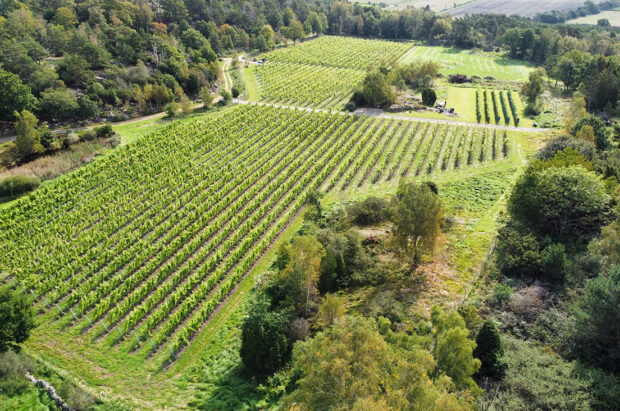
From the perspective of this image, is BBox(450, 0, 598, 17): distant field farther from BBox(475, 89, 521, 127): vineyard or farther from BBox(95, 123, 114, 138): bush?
BBox(95, 123, 114, 138): bush

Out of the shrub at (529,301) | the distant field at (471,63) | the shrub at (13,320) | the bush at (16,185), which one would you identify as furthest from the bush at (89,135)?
the distant field at (471,63)

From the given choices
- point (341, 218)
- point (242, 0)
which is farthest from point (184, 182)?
point (242, 0)

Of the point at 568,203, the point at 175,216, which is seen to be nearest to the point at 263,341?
the point at 175,216

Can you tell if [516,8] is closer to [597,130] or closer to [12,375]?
[597,130]

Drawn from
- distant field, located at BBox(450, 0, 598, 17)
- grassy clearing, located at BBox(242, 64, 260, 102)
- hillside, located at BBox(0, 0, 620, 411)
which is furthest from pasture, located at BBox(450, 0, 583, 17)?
grassy clearing, located at BBox(242, 64, 260, 102)

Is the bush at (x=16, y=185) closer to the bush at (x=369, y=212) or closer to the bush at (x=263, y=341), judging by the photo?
the bush at (x=263, y=341)

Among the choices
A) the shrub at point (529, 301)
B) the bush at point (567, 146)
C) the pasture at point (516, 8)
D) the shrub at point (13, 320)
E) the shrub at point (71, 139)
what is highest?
the pasture at point (516, 8)
